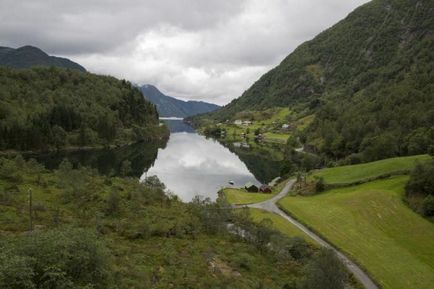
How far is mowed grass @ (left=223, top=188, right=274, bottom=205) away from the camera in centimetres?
8688

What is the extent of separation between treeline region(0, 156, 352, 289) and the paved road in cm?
236

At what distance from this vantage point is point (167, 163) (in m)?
158

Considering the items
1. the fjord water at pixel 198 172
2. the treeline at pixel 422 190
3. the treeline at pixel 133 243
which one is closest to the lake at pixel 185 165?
the fjord water at pixel 198 172

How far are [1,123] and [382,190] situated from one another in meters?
132

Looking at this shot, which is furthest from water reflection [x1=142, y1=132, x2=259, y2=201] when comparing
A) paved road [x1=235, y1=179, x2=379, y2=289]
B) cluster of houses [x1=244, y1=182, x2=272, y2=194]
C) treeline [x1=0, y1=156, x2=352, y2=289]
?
treeline [x1=0, y1=156, x2=352, y2=289]

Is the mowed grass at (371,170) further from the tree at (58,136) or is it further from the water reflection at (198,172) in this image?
the tree at (58,136)

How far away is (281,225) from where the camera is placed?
70.0m

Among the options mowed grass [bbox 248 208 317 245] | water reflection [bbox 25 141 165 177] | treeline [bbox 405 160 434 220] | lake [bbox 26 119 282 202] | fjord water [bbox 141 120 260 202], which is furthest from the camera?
water reflection [bbox 25 141 165 177]

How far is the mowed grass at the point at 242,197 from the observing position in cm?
8688

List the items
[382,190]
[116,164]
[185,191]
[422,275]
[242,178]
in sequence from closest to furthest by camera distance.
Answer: [422,275]
[382,190]
[185,191]
[242,178]
[116,164]

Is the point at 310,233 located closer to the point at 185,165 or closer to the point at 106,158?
the point at 185,165

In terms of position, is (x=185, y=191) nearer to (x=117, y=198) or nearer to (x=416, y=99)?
(x=117, y=198)

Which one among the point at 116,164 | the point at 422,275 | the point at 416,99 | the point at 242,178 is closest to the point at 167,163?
the point at 116,164

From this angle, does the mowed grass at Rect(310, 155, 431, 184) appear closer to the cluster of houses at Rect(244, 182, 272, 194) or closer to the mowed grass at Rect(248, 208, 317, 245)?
the cluster of houses at Rect(244, 182, 272, 194)
